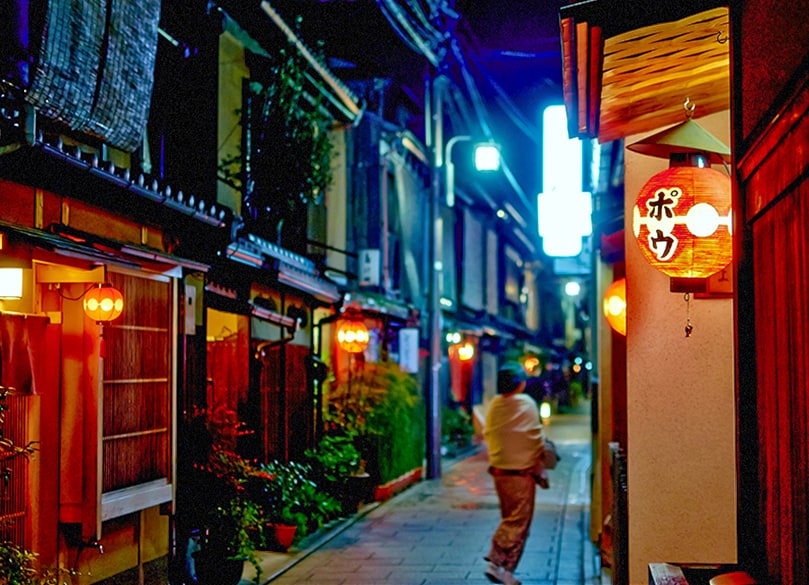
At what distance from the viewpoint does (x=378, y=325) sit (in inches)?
1006

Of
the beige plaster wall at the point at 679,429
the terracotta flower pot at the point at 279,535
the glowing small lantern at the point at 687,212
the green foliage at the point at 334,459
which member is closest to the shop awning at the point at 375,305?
the green foliage at the point at 334,459

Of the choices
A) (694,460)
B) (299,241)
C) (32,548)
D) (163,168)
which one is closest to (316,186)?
(299,241)

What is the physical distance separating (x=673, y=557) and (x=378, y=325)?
696 inches

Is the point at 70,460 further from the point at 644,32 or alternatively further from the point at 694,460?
the point at 644,32

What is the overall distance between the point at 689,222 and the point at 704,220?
10 centimetres

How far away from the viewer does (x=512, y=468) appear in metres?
12.5

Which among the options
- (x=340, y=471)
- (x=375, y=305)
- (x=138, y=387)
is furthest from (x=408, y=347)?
(x=138, y=387)

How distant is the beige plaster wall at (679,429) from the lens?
26.6 ft

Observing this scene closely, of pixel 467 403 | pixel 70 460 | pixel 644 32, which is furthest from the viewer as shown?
pixel 467 403

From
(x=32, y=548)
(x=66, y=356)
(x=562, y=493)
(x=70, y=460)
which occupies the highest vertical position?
(x=66, y=356)

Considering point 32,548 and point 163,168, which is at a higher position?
point 163,168

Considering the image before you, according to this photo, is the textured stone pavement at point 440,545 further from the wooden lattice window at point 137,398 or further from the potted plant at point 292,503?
the wooden lattice window at point 137,398

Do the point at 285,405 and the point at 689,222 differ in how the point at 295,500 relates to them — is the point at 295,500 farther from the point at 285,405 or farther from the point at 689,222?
the point at 689,222

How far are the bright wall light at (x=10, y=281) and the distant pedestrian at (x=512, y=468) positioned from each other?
20.2ft
